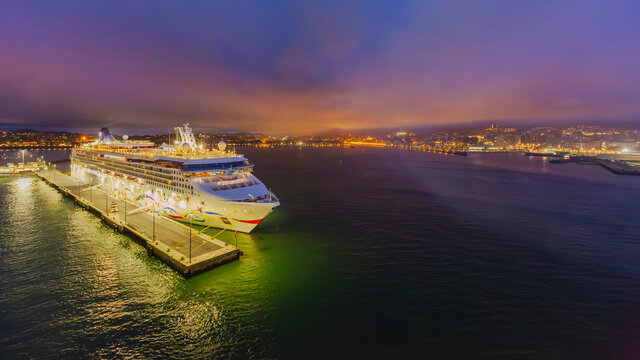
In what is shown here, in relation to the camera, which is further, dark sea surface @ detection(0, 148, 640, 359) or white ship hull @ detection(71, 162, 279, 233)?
white ship hull @ detection(71, 162, 279, 233)

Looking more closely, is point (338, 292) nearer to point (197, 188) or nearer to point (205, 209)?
point (205, 209)

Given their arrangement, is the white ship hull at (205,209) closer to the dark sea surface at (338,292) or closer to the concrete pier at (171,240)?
the concrete pier at (171,240)

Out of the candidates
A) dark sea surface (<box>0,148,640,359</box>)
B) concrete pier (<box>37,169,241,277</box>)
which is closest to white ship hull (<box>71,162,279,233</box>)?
concrete pier (<box>37,169,241,277</box>)

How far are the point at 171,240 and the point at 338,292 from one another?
15555mm

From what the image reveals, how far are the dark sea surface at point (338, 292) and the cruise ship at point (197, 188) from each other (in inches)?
126

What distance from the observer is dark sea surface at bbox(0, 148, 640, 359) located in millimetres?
13344

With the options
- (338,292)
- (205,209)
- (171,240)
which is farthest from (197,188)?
(338,292)

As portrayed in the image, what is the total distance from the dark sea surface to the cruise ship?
10.5 ft

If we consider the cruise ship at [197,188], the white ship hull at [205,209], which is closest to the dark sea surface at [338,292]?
the white ship hull at [205,209]

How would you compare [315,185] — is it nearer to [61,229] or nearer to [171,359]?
[61,229]

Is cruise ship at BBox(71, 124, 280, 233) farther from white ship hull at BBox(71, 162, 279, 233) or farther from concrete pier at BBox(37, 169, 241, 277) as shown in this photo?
concrete pier at BBox(37, 169, 241, 277)

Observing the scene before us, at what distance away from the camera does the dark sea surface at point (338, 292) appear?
1334 cm

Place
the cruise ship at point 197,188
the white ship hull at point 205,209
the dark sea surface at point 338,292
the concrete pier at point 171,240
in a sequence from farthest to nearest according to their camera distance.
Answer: the cruise ship at point 197,188 < the white ship hull at point 205,209 < the concrete pier at point 171,240 < the dark sea surface at point 338,292

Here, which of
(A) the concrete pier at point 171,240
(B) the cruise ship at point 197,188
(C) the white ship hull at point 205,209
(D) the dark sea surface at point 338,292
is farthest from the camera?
(B) the cruise ship at point 197,188
